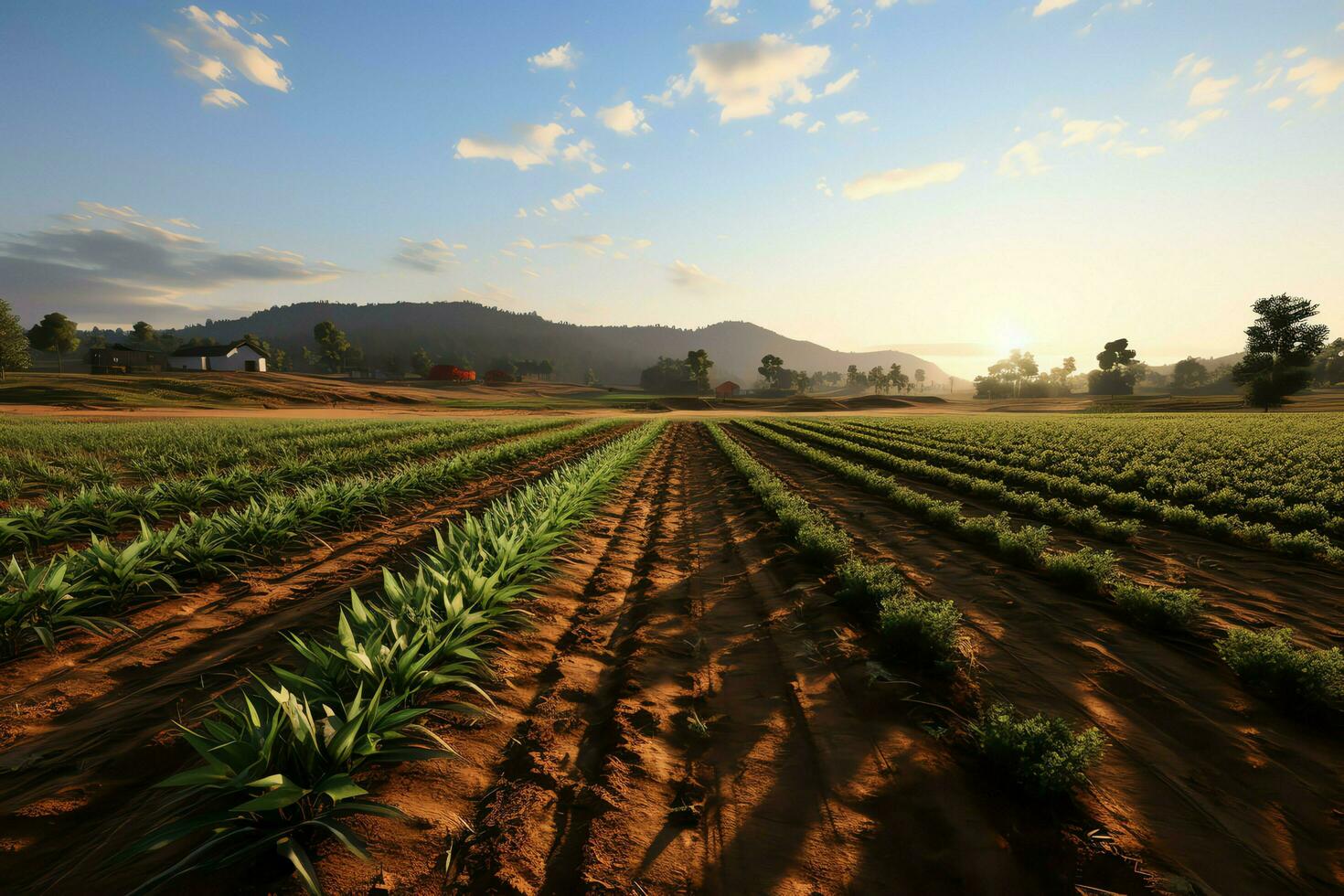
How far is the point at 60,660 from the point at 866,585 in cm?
755

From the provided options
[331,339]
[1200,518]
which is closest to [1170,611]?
[1200,518]

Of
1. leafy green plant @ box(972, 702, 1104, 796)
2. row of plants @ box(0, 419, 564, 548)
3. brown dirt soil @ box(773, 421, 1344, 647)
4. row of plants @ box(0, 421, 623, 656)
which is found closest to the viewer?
leafy green plant @ box(972, 702, 1104, 796)

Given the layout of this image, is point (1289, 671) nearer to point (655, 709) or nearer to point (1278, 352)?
point (655, 709)

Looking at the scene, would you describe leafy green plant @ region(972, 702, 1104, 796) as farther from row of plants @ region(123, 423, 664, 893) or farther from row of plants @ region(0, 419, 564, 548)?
row of plants @ region(0, 419, 564, 548)

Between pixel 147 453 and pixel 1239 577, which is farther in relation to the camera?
pixel 147 453

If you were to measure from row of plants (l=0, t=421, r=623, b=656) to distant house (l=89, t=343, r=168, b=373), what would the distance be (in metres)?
94.4

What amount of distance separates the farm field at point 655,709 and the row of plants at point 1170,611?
30 millimetres

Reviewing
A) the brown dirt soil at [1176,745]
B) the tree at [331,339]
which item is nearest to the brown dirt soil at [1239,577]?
the brown dirt soil at [1176,745]

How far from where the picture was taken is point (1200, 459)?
656 inches

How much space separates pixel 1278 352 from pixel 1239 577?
286ft

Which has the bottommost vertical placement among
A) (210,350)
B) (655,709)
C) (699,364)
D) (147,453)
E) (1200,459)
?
(655,709)

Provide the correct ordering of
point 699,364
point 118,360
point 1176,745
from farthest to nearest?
point 699,364 < point 118,360 < point 1176,745

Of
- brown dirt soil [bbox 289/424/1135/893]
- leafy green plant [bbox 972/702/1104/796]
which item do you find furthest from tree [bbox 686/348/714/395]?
leafy green plant [bbox 972/702/1104/796]

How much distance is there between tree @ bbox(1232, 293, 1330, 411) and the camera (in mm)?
55000
